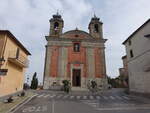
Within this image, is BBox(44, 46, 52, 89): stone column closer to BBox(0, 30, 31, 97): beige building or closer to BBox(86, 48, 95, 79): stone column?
BBox(86, 48, 95, 79): stone column

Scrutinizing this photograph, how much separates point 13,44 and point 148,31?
47.7ft

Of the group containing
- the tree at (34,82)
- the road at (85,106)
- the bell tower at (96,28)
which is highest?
the bell tower at (96,28)

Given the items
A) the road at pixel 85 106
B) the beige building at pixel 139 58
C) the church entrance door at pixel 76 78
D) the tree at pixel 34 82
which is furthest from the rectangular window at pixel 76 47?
the road at pixel 85 106

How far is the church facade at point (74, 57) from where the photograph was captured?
2456 cm

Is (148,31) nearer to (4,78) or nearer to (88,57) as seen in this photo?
(88,57)

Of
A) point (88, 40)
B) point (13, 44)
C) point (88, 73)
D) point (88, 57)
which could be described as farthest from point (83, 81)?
point (13, 44)

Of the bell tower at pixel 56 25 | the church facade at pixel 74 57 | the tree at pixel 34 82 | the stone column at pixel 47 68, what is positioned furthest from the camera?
the bell tower at pixel 56 25

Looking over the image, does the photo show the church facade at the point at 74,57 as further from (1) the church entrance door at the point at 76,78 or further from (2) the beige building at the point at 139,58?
(2) the beige building at the point at 139,58

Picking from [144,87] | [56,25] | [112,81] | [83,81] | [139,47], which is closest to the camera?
[144,87]

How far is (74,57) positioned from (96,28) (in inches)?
364

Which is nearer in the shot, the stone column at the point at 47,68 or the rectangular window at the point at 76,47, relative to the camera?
the stone column at the point at 47,68

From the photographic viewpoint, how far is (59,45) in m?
26.4

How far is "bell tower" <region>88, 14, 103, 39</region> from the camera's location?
93.9 feet

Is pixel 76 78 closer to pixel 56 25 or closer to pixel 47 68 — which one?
pixel 47 68
